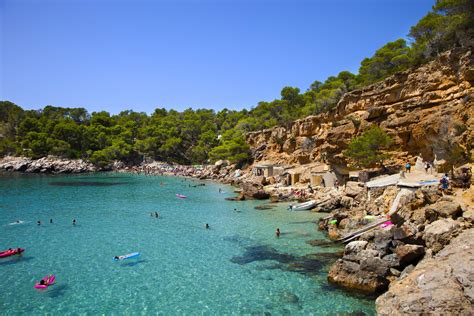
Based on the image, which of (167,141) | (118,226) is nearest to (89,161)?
(167,141)

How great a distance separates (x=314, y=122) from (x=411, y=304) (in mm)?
45562

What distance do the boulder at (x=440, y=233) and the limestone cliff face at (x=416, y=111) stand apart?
33.0ft

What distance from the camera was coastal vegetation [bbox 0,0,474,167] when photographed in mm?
52006

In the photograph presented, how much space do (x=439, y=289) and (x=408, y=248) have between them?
455 centimetres

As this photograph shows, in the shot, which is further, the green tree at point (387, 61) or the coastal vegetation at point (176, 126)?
the coastal vegetation at point (176, 126)

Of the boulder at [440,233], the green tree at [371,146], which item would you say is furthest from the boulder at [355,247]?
the green tree at [371,146]

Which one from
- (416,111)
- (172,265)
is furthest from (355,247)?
(416,111)

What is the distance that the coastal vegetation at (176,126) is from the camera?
5201 centimetres

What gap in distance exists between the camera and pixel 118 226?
83.1ft

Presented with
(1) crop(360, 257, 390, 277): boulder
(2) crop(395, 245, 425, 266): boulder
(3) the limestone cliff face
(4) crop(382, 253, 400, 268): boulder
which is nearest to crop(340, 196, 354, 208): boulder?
(3) the limestone cliff face

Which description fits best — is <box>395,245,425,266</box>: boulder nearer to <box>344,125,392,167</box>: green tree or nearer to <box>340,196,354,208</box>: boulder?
<box>340,196,354,208</box>: boulder

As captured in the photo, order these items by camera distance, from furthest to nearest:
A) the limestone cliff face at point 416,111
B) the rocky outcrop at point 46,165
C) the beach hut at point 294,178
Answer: the rocky outcrop at point 46,165, the beach hut at point 294,178, the limestone cliff face at point 416,111

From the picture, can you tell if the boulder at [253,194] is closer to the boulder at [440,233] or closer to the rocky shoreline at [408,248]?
the rocky shoreline at [408,248]

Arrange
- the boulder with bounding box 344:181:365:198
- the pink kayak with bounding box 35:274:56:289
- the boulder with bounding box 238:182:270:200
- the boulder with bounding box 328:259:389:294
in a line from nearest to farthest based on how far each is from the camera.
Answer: the boulder with bounding box 328:259:389:294, the pink kayak with bounding box 35:274:56:289, the boulder with bounding box 344:181:365:198, the boulder with bounding box 238:182:270:200
